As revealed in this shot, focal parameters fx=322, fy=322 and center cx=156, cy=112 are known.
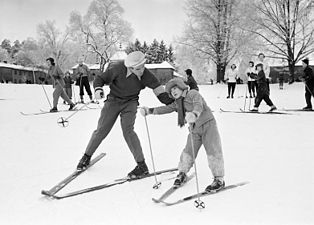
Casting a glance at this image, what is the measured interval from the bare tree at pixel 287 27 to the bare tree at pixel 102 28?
71.6 feet

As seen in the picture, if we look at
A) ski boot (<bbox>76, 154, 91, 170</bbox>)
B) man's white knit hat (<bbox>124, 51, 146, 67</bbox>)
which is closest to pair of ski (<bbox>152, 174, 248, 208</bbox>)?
ski boot (<bbox>76, 154, 91, 170</bbox>)

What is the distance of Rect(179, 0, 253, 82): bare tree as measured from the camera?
2705 cm

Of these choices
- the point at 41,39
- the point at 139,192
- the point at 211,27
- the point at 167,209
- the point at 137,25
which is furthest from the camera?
the point at 41,39

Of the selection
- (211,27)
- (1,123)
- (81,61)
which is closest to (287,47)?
(211,27)

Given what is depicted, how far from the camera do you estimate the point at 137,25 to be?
146 feet

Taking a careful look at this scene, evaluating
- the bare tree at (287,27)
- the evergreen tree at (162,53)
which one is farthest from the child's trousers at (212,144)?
the evergreen tree at (162,53)

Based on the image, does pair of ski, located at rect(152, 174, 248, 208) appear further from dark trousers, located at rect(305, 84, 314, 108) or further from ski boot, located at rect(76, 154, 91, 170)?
dark trousers, located at rect(305, 84, 314, 108)

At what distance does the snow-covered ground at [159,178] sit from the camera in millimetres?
3113

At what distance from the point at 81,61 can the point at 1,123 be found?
4980 mm

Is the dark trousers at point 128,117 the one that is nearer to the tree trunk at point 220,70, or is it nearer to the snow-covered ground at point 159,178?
the snow-covered ground at point 159,178

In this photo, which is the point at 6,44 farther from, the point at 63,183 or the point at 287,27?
the point at 63,183

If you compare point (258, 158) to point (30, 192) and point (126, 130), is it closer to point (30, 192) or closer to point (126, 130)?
point (126, 130)

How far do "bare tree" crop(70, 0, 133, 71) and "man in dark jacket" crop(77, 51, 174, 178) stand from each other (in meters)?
37.7

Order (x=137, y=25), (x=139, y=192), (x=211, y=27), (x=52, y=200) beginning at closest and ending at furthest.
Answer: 1. (x=52, y=200)
2. (x=139, y=192)
3. (x=211, y=27)
4. (x=137, y=25)
